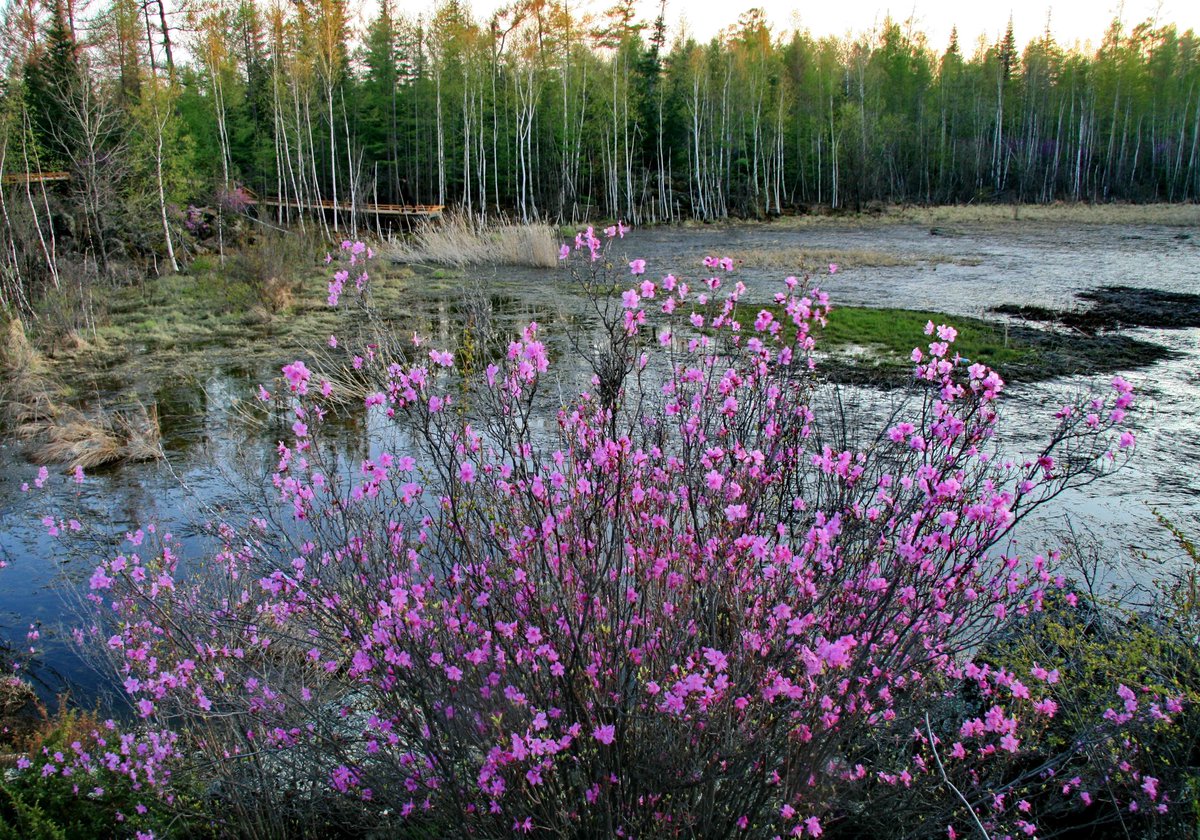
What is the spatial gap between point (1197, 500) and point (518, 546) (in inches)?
237

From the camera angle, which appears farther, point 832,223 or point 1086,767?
point 832,223

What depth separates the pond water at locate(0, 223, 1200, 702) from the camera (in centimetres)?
559

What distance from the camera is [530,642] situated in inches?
85.0

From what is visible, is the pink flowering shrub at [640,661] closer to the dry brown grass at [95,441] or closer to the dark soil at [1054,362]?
the dry brown grass at [95,441]

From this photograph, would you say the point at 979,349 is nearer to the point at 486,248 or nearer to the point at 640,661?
the point at 640,661

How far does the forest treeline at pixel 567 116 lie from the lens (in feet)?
86.5

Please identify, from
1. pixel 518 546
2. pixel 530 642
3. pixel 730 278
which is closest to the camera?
pixel 530 642

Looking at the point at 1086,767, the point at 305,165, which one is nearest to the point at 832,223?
the point at 305,165

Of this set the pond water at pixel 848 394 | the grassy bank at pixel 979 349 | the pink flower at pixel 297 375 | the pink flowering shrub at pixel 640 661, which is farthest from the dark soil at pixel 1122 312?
the pink flower at pixel 297 375

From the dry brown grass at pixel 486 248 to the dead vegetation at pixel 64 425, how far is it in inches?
456

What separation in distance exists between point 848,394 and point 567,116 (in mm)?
35096

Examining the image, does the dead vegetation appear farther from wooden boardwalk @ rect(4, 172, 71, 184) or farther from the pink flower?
wooden boardwalk @ rect(4, 172, 71, 184)

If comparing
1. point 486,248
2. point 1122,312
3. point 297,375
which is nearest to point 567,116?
point 486,248

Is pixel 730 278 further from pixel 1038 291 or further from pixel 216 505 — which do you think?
pixel 216 505
